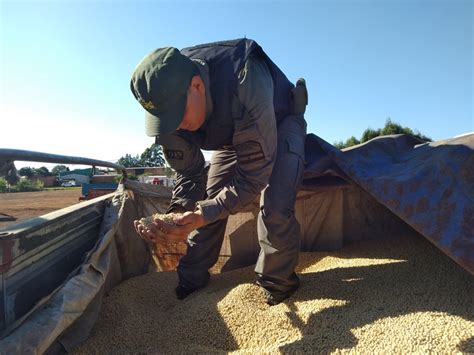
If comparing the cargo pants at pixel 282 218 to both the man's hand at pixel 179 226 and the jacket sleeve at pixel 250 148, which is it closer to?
the jacket sleeve at pixel 250 148

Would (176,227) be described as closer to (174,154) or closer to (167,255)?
(174,154)

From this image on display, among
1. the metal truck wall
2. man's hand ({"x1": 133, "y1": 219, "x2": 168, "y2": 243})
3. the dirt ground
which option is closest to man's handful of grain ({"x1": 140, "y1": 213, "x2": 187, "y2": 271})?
the metal truck wall

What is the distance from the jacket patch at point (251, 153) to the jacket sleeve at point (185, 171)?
24.6 inches

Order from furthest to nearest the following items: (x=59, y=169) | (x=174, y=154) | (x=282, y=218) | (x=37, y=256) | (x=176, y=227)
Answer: (x=59, y=169), (x=174, y=154), (x=282, y=218), (x=176, y=227), (x=37, y=256)

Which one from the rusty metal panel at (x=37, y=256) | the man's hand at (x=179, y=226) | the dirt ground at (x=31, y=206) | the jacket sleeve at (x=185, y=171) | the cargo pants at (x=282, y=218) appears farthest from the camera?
the dirt ground at (x=31, y=206)

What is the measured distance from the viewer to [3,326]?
1.41 meters

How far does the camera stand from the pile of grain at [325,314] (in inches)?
65.1

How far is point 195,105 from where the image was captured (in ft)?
6.61

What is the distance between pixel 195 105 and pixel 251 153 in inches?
14.8

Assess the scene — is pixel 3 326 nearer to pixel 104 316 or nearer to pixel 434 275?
pixel 104 316

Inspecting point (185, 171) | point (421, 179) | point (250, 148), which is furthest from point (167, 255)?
point (421, 179)

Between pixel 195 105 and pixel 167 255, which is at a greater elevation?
pixel 195 105

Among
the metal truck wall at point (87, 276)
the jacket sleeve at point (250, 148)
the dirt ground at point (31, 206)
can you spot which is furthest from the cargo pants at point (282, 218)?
the dirt ground at point (31, 206)

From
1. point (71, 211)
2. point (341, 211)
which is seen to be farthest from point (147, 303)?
point (341, 211)
